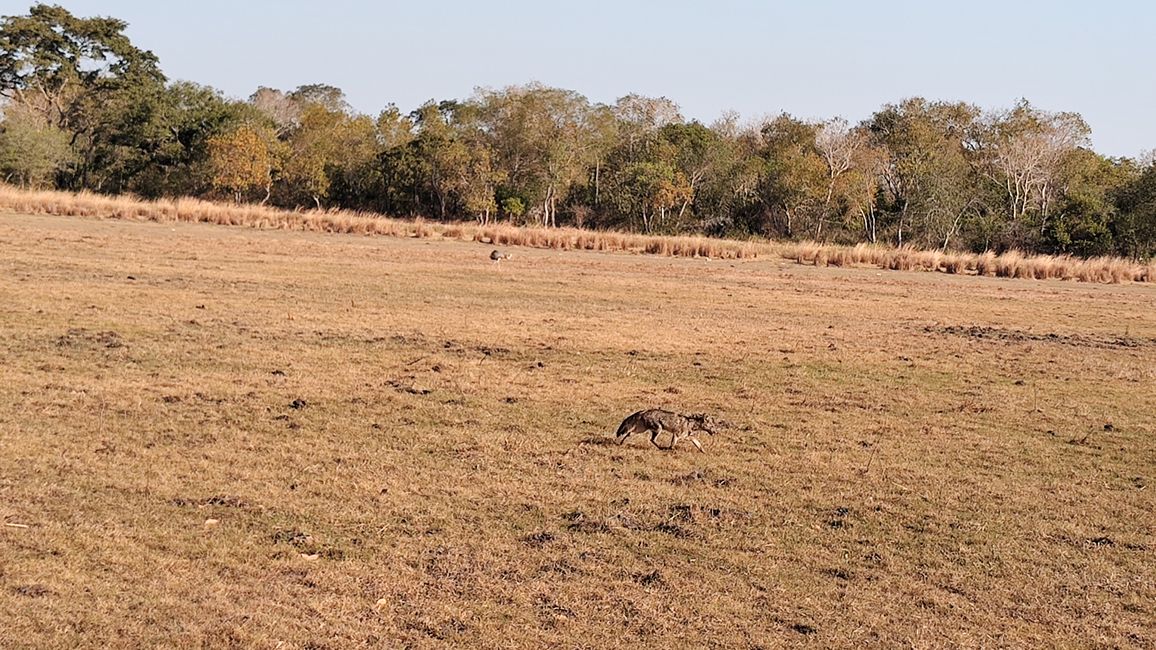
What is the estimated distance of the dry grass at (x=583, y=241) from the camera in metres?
42.0

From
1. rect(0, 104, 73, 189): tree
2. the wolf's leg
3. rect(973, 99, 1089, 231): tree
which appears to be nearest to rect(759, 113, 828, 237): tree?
rect(973, 99, 1089, 231): tree

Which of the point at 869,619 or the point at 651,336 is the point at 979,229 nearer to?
the point at 651,336

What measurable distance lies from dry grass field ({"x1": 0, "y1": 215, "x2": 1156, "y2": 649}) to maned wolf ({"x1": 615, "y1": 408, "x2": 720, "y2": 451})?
0.74 feet

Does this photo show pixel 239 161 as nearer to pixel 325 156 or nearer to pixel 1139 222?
pixel 325 156

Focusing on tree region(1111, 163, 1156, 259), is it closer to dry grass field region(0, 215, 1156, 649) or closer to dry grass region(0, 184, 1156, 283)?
dry grass region(0, 184, 1156, 283)

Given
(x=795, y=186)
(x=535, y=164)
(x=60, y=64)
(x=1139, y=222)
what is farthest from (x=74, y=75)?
(x=1139, y=222)

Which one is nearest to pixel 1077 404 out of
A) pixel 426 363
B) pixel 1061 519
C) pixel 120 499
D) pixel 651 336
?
pixel 1061 519

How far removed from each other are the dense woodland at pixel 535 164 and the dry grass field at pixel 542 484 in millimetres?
41576

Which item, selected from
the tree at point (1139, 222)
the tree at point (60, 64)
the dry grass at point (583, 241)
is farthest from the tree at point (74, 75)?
the tree at point (1139, 222)

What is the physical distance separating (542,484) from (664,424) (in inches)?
64.6

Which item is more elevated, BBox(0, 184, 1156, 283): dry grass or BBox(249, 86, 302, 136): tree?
BBox(249, 86, 302, 136): tree

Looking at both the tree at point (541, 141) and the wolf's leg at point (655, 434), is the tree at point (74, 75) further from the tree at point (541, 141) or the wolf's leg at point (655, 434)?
the wolf's leg at point (655, 434)

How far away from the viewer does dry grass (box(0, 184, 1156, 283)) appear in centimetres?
4203

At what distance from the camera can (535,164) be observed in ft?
209
